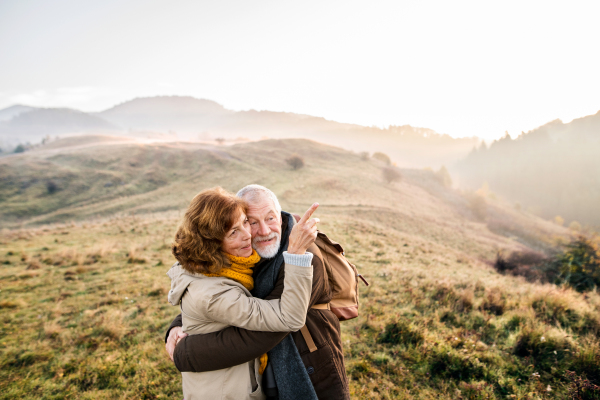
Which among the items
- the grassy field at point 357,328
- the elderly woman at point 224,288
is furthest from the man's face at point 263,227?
the grassy field at point 357,328

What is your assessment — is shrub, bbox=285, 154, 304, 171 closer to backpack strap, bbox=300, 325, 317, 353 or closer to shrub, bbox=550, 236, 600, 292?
shrub, bbox=550, 236, 600, 292

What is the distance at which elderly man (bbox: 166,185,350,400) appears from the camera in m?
2.02

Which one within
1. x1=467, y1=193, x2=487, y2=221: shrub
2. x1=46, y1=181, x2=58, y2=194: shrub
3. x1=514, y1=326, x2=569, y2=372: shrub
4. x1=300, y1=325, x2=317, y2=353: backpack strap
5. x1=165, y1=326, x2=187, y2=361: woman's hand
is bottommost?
x1=467, y1=193, x2=487, y2=221: shrub

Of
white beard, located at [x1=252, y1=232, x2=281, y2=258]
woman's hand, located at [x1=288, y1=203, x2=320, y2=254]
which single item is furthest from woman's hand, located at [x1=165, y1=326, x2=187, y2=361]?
woman's hand, located at [x1=288, y1=203, x2=320, y2=254]

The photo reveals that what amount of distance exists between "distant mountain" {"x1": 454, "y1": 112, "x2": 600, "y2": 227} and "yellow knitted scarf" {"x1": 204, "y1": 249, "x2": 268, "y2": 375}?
441 ft

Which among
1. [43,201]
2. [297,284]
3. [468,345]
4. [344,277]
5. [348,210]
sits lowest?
[43,201]

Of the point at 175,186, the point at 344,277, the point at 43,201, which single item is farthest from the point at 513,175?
the point at 43,201

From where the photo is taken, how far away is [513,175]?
132 metres

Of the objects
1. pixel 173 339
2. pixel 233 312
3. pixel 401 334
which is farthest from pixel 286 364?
pixel 401 334

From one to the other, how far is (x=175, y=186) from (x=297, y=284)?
54591 mm

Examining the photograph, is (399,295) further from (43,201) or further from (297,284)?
(43,201)

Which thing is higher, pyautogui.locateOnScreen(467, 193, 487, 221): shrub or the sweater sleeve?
the sweater sleeve

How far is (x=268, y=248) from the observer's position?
248 centimetres

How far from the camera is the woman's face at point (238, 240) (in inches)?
89.1
